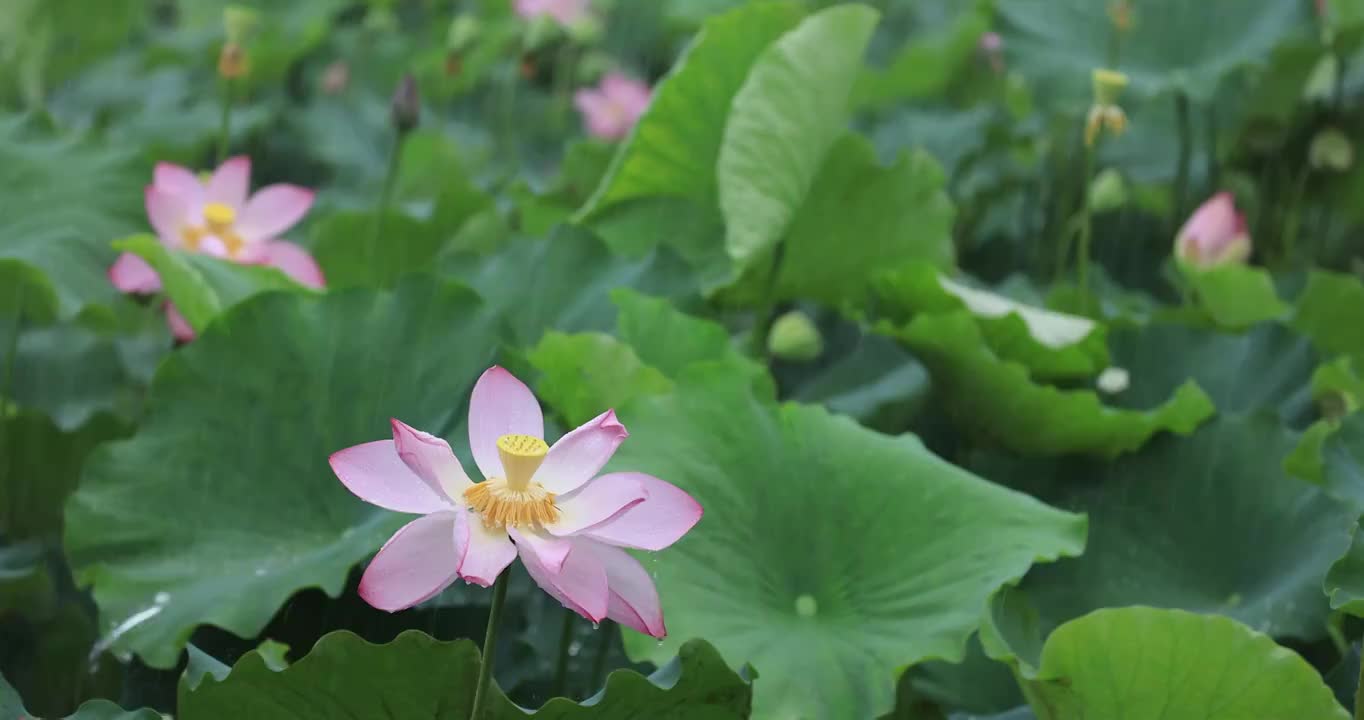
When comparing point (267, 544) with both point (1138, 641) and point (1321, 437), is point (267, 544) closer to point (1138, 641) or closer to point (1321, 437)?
point (1138, 641)

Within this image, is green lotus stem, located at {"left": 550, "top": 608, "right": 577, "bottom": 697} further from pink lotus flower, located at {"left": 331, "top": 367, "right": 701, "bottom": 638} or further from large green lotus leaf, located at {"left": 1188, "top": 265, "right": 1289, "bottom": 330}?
large green lotus leaf, located at {"left": 1188, "top": 265, "right": 1289, "bottom": 330}

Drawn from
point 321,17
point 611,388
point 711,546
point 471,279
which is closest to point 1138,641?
point 711,546

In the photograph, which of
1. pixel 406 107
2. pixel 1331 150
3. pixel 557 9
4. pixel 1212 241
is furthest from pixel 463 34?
pixel 1331 150

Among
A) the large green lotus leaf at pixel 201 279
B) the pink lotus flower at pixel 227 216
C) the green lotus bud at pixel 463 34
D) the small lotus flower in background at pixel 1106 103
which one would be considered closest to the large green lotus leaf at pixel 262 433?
the large green lotus leaf at pixel 201 279

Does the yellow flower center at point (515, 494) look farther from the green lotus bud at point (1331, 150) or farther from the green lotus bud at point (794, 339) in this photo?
the green lotus bud at point (1331, 150)

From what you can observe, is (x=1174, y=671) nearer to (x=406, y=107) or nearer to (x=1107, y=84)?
(x=1107, y=84)

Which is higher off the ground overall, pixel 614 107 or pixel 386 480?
pixel 386 480

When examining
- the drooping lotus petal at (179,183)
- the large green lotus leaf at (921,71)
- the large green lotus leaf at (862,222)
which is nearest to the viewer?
the drooping lotus petal at (179,183)
